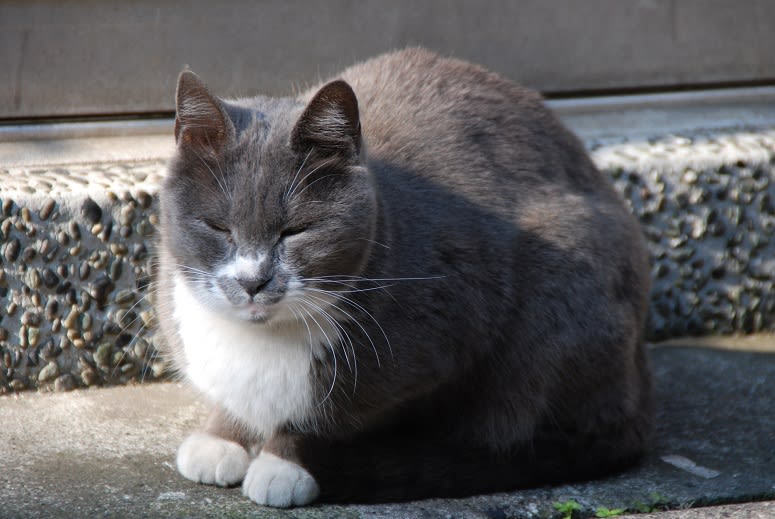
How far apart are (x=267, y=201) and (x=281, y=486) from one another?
68 cm

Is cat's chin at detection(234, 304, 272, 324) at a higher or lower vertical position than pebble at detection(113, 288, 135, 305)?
higher

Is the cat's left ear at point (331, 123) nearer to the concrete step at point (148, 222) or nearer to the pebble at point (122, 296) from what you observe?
the concrete step at point (148, 222)

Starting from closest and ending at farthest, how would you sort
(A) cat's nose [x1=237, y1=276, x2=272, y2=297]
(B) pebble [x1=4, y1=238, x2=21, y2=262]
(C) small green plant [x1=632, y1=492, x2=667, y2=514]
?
(A) cat's nose [x1=237, y1=276, x2=272, y2=297] < (C) small green plant [x1=632, y1=492, x2=667, y2=514] < (B) pebble [x1=4, y1=238, x2=21, y2=262]

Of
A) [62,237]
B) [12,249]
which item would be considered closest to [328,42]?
[62,237]

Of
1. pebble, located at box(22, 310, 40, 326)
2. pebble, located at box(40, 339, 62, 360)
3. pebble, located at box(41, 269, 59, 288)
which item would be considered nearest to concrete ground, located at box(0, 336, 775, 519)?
pebble, located at box(40, 339, 62, 360)

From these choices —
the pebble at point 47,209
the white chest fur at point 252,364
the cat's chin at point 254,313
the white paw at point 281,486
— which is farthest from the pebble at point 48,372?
the cat's chin at point 254,313

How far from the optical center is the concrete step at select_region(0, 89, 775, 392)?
9.80 feet

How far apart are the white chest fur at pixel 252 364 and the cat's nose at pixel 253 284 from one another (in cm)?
19

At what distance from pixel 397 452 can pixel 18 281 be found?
127cm

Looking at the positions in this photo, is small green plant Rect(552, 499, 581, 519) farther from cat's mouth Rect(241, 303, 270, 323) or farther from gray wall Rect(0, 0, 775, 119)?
gray wall Rect(0, 0, 775, 119)

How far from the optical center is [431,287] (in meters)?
2.52

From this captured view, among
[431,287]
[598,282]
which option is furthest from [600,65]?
[431,287]

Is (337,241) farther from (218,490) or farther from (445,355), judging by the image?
(218,490)

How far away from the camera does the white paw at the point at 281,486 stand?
2393 millimetres
